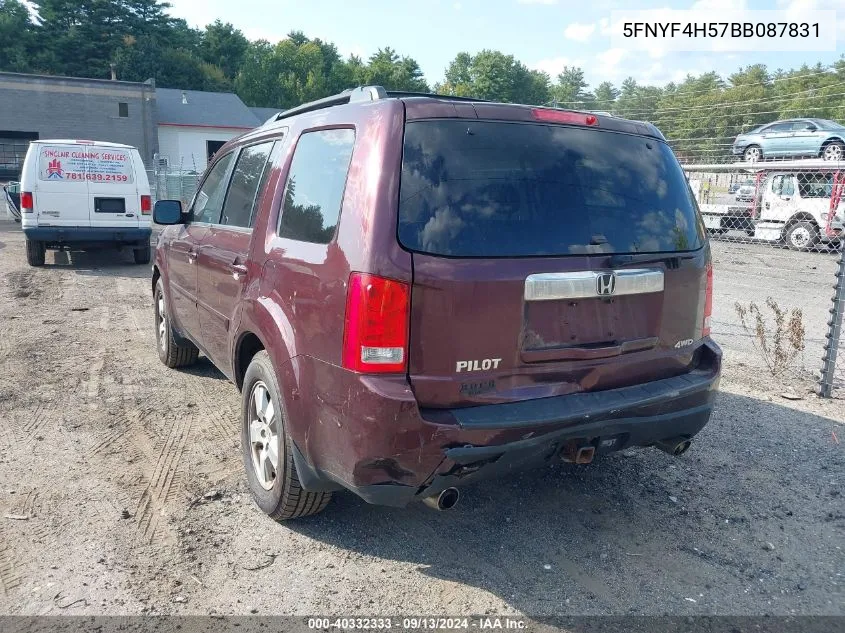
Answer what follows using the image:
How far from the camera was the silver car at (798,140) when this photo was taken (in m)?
19.5

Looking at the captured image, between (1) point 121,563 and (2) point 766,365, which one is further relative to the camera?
(2) point 766,365

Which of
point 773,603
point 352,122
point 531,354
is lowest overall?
point 773,603

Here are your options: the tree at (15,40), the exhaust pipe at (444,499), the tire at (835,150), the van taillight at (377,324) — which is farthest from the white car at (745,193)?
the tree at (15,40)

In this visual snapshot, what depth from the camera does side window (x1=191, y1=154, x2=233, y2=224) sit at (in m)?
4.73

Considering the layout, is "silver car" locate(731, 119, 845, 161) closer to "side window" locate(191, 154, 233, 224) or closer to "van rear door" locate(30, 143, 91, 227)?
"van rear door" locate(30, 143, 91, 227)

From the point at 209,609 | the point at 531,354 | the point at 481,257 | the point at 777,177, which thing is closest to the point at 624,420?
the point at 531,354

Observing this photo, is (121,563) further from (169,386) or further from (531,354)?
(169,386)

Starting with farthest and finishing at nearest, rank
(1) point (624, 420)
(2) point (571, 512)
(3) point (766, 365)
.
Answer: (3) point (766, 365) → (2) point (571, 512) → (1) point (624, 420)

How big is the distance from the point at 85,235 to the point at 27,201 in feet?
3.38

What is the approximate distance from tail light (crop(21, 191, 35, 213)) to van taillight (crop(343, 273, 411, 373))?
439 inches

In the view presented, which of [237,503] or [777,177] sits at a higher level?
[777,177]

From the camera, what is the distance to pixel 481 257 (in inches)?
111

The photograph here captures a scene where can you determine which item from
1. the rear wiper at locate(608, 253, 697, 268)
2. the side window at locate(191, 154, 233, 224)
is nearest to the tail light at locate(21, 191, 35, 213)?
the side window at locate(191, 154, 233, 224)

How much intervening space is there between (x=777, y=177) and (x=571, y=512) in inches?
684
